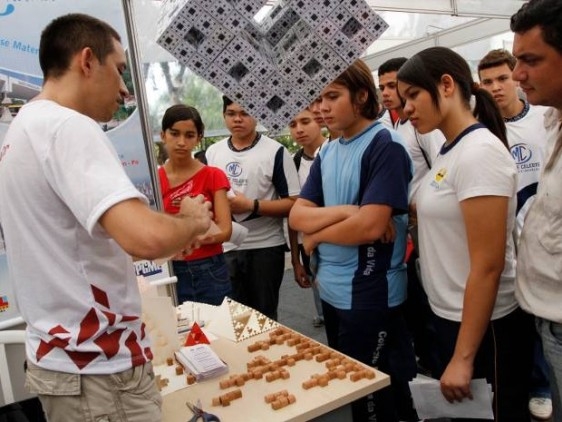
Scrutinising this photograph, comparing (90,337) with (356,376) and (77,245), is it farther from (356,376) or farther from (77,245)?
(356,376)

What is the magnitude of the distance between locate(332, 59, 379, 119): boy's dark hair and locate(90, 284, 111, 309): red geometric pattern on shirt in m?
0.99

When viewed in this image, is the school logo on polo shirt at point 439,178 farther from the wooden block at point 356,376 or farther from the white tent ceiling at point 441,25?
the white tent ceiling at point 441,25

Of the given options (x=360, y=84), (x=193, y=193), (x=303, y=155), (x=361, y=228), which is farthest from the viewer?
(x=303, y=155)

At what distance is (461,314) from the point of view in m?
1.27

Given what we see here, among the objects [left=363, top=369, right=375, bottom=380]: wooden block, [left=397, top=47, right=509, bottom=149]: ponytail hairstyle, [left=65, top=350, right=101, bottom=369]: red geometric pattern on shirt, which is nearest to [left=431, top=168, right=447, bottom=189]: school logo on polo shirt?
[left=397, top=47, right=509, bottom=149]: ponytail hairstyle

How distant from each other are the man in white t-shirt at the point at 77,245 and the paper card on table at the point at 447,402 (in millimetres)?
672

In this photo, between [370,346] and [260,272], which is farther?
[260,272]

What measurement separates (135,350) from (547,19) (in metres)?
1.03

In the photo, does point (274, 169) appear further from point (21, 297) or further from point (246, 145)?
point (21, 297)

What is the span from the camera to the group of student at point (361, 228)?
0.87m

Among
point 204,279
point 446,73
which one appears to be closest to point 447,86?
point 446,73

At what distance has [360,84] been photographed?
5.16ft

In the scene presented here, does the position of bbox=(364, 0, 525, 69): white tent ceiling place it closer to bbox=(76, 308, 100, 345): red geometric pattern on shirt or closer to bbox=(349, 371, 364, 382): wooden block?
bbox=(349, 371, 364, 382): wooden block

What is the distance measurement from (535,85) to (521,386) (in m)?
0.74
